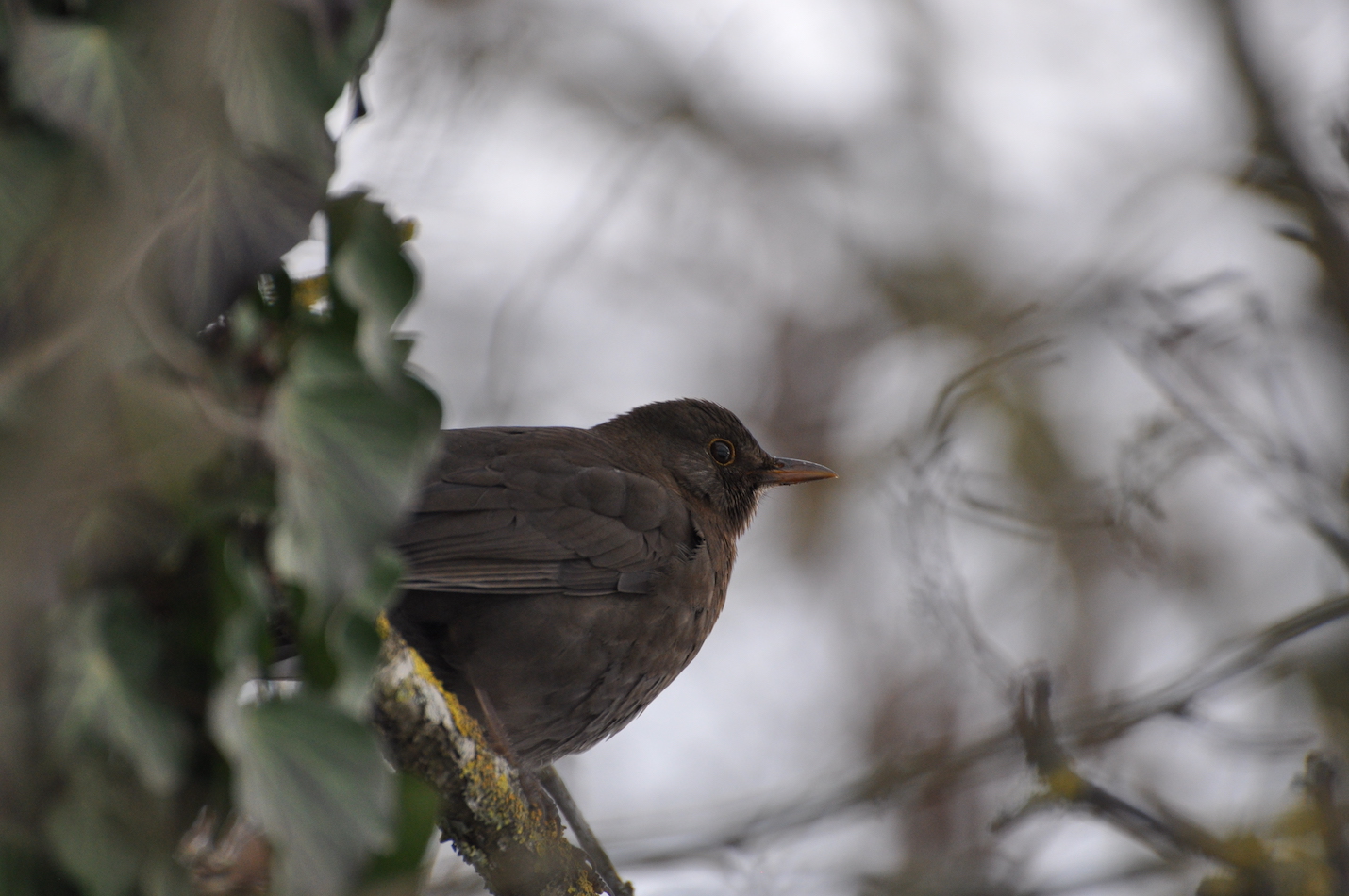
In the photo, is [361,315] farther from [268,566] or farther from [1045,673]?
[1045,673]

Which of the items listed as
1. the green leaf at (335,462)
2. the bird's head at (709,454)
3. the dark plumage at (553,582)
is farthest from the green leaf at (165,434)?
the bird's head at (709,454)

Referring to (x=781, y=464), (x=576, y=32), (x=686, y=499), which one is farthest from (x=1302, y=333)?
(x=576, y=32)

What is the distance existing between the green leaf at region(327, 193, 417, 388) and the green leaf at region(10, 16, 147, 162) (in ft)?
0.93

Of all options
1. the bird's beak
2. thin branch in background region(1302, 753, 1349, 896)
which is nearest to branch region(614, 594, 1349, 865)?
thin branch in background region(1302, 753, 1349, 896)

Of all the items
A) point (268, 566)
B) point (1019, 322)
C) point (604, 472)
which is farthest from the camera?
point (1019, 322)

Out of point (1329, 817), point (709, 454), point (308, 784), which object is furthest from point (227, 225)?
point (709, 454)

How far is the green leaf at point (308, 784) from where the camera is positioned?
3.76ft

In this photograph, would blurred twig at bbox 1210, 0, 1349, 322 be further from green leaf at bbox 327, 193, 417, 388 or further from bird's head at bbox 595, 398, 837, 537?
green leaf at bbox 327, 193, 417, 388

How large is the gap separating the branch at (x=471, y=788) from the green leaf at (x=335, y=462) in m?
0.70

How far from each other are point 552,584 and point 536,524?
0.73 feet

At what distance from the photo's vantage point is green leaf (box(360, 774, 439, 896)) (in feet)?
4.20

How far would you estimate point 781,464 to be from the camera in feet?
16.6

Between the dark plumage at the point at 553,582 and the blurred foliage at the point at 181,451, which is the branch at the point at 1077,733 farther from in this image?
the blurred foliage at the point at 181,451

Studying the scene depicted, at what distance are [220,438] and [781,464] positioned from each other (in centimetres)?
407
